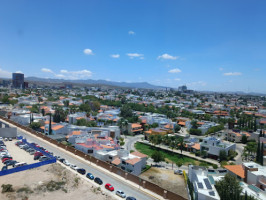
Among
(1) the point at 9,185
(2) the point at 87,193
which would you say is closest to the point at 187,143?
(2) the point at 87,193

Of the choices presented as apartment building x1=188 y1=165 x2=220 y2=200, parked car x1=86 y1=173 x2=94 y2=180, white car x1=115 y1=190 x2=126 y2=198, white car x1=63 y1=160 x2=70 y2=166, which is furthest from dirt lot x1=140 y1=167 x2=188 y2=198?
white car x1=63 y1=160 x2=70 y2=166

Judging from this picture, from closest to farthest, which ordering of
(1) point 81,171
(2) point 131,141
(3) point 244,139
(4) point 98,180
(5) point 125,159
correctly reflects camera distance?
(4) point 98,180 → (1) point 81,171 → (5) point 125,159 → (2) point 131,141 → (3) point 244,139

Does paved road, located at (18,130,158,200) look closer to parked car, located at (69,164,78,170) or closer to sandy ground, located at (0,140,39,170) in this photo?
parked car, located at (69,164,78,170)

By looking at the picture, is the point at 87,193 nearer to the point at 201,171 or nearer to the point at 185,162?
the point at 201,171

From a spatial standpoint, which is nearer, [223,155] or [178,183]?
[178,183]

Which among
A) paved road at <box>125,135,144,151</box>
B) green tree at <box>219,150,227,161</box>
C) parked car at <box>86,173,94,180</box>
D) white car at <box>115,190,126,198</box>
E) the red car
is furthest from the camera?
paved road at <box>125,135,144,151</box>

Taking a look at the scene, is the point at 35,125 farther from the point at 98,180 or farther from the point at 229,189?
the point at 229,189

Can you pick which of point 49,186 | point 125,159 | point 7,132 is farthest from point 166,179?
point 7,132
